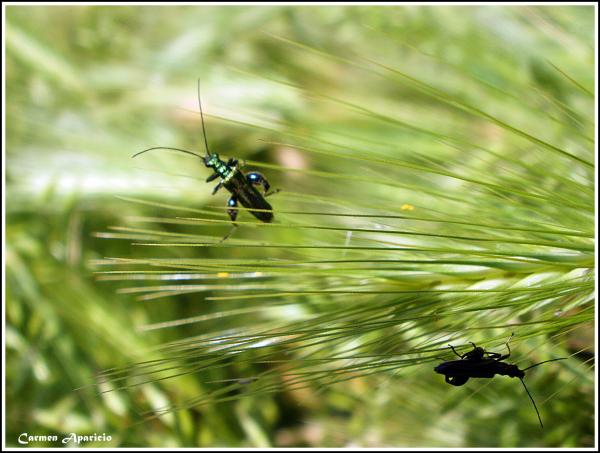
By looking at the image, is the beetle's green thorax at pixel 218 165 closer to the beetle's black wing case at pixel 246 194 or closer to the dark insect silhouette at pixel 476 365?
the beetle's black wing case at pixel 246 194

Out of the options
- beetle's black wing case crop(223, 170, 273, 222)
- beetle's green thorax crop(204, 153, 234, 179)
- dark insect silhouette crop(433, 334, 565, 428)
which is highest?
beetle's green thorax crop(204, 153, 234, 179)

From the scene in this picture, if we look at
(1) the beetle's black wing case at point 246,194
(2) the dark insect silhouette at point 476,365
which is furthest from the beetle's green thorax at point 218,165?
(2) the dark insect silhouette at point 476,365

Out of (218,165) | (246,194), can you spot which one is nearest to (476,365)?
(246,194)

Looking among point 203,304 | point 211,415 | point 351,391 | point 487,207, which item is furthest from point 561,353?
point 203,304

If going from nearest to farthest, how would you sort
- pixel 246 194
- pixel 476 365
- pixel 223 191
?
1. pixel 476 365
2. pixel 246 194
3. pixel 223 191

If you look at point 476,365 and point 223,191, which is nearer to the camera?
point 476,365

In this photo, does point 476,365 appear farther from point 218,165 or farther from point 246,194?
point 218,165

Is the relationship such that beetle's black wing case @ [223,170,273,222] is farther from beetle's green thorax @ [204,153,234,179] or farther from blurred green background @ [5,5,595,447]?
blurred green background @ [5,5,595,447]

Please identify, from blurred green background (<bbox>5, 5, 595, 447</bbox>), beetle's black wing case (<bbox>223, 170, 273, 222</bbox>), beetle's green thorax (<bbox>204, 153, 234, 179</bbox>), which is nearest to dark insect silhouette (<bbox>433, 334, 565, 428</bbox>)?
blurred green background (<bbox>5, 5, 595, 447</bbox>)

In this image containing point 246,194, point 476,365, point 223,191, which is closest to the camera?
point 476,365

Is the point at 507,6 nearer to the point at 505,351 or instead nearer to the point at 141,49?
the point at 505,351

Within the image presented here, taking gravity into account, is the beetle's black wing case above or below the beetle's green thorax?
below

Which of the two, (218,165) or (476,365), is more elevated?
(218,165)
